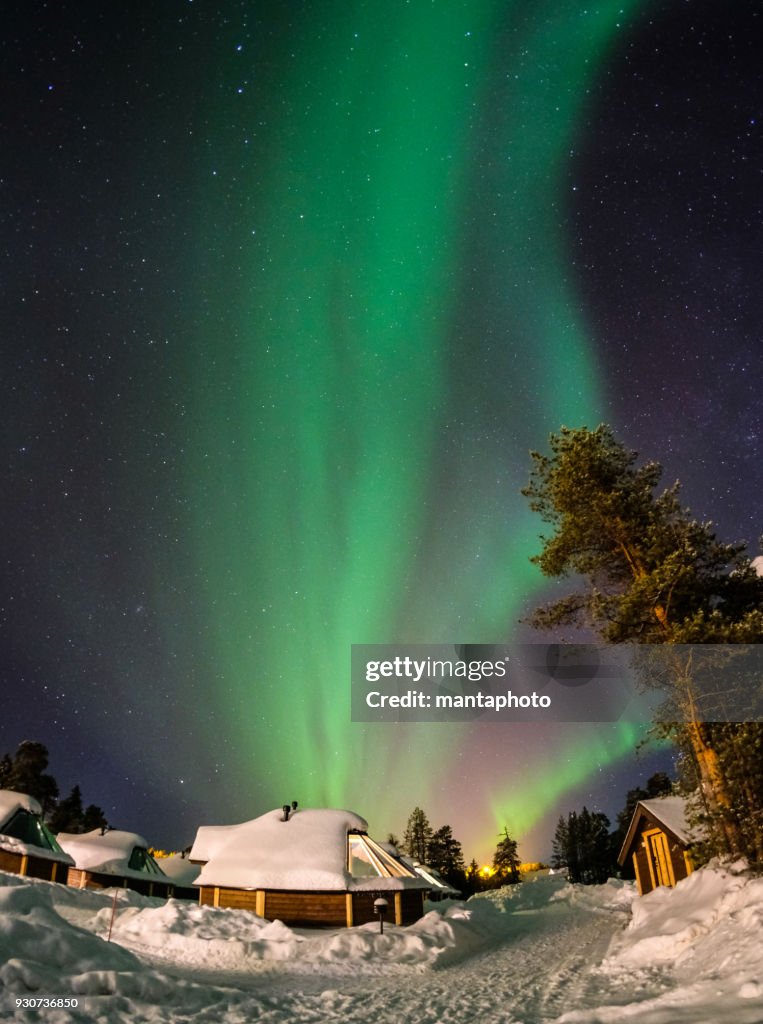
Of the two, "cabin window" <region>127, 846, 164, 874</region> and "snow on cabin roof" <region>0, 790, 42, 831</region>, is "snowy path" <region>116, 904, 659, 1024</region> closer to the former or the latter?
"snow on cabin roof" <region>0, 790, 42, 831</region>

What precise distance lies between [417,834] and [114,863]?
4671 centimetres

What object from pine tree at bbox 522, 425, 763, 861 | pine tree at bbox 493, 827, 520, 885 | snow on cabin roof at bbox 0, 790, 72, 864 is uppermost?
pine tree at bbox 522, 425, 763, 861

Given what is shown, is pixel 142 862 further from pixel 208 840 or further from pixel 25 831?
pixel 208 840

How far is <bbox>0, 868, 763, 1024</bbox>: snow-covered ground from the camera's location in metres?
7.57

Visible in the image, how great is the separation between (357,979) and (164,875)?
34257mm

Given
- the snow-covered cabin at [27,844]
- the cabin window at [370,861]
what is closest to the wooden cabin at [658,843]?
the cabin window at [370,861]

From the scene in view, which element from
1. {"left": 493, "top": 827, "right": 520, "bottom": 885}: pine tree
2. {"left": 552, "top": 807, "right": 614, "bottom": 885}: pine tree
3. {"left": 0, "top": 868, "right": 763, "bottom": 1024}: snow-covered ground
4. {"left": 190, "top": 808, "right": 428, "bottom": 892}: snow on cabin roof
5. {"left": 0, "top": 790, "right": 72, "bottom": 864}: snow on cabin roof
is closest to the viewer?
{"left": 0, "top": 868, "right": 763, "bottom": 1024}: snow-covered ground

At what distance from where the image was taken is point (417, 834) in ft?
250

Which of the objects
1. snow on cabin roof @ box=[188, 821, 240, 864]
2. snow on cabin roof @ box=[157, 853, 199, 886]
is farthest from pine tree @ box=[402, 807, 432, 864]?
snow on cabin roof @ box=[188, 821, 240, 864]

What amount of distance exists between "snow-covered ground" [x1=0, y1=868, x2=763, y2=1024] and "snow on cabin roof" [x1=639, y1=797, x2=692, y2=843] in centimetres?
A: 559

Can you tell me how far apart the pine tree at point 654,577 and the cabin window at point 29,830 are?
3032 cm

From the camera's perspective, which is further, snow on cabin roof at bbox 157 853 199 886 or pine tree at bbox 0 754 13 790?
pine tree at bbox 0 754 13 790

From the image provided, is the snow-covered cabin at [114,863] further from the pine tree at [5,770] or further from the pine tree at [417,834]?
the pine tree at [417,834]

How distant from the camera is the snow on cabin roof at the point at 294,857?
2227cm
